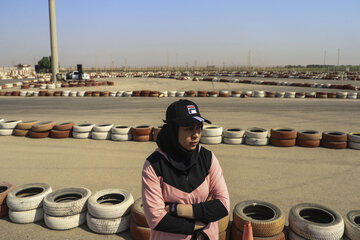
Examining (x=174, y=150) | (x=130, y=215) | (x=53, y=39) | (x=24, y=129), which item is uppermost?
(x=53, y=39)

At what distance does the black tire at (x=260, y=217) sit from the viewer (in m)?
3.60

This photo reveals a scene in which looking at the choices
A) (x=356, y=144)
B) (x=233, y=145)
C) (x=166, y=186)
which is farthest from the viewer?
(x=233, y=145)

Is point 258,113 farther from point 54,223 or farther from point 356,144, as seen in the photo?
point 54,223

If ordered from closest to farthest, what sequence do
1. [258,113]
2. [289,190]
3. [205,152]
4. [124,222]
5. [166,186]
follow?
[166,186] → [205,152] → [124,222] → [289,190] → [258,113]

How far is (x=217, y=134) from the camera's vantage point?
888cm

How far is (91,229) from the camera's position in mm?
4305

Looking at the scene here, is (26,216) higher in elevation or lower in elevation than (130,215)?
lower

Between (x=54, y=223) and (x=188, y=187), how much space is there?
327cm

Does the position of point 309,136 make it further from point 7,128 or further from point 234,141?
point 7,128

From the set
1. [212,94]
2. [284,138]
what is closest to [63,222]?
[284,138]

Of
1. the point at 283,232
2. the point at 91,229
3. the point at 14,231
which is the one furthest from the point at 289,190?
the point at 14,231

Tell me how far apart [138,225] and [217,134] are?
5.33m

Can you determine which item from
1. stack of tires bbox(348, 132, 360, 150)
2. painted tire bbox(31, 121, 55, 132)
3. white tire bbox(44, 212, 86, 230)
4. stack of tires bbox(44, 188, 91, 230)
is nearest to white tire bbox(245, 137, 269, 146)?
stack of tires bbox(348, 132, 360, 150)

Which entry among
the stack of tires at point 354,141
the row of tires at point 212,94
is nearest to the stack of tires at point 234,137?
the stack of tires at point 354,141
